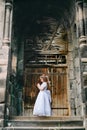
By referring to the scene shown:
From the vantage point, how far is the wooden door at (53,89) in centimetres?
1019

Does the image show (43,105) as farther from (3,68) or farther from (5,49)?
(5,49)

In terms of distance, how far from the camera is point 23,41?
36.4 ft

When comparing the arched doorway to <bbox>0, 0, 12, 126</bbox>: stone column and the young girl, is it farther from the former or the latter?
the young girl

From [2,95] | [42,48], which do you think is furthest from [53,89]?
[2,95]

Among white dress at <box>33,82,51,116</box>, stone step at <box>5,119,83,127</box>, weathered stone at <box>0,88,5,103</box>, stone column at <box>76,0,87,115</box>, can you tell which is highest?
stone column at <box>76,0,87,115</box>

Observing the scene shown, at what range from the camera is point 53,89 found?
1041 cm

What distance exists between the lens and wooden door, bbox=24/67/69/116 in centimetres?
1019

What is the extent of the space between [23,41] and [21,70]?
115cm

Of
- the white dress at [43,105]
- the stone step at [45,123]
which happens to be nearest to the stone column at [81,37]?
the stone step at [45,123]

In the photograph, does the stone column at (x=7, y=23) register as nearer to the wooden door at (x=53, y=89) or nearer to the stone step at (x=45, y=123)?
the wooden door at (x=53, y=89)

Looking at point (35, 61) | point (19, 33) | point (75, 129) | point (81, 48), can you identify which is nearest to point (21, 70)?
point (35, 61)

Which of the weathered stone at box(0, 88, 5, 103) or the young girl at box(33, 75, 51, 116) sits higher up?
the weathered stone at box(0, 88, 5, 103)

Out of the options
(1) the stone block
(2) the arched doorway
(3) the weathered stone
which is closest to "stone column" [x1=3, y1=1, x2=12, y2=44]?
(1) the stone block

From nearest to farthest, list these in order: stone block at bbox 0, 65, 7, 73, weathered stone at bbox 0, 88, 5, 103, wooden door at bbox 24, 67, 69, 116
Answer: weathered stone at bbox 0, 88, 5, 103
stone block at bbox 0, 65, 7, 73
wooden door at bbox 24, 67, 69, 116
